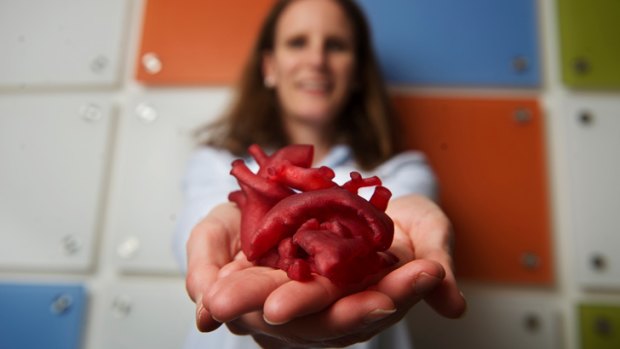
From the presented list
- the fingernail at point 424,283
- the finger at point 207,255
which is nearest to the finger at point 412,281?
the fingernail at point 424,283

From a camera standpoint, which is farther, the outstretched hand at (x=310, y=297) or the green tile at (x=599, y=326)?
the green tile at (x=599, y=326)

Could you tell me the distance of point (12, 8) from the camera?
0.72m

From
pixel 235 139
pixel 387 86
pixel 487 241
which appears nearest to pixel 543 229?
pixel 487 241

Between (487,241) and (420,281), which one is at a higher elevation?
(420,281)

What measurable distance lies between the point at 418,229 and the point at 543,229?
0.42m

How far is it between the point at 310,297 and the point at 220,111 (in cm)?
54

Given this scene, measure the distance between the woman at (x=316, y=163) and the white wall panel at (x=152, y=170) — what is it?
2.5 inches

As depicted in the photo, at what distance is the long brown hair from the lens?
0.66 m

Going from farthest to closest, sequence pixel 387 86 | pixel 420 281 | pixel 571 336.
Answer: pixel 387 86 < pixel 571 336 < pixel 420 281

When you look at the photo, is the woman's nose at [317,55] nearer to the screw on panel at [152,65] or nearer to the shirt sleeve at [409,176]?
the shirt sleeve at [409,176]

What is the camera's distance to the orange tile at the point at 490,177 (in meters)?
0.66

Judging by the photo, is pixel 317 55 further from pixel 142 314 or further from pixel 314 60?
pixel 142 314

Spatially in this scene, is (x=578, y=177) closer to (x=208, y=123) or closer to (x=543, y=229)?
(x=543, y=229)

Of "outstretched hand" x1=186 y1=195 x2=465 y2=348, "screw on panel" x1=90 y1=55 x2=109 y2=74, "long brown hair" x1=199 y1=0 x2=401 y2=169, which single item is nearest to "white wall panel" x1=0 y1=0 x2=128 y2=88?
"screw on panel" x1=90 y1=55 x2=109 y2=74
